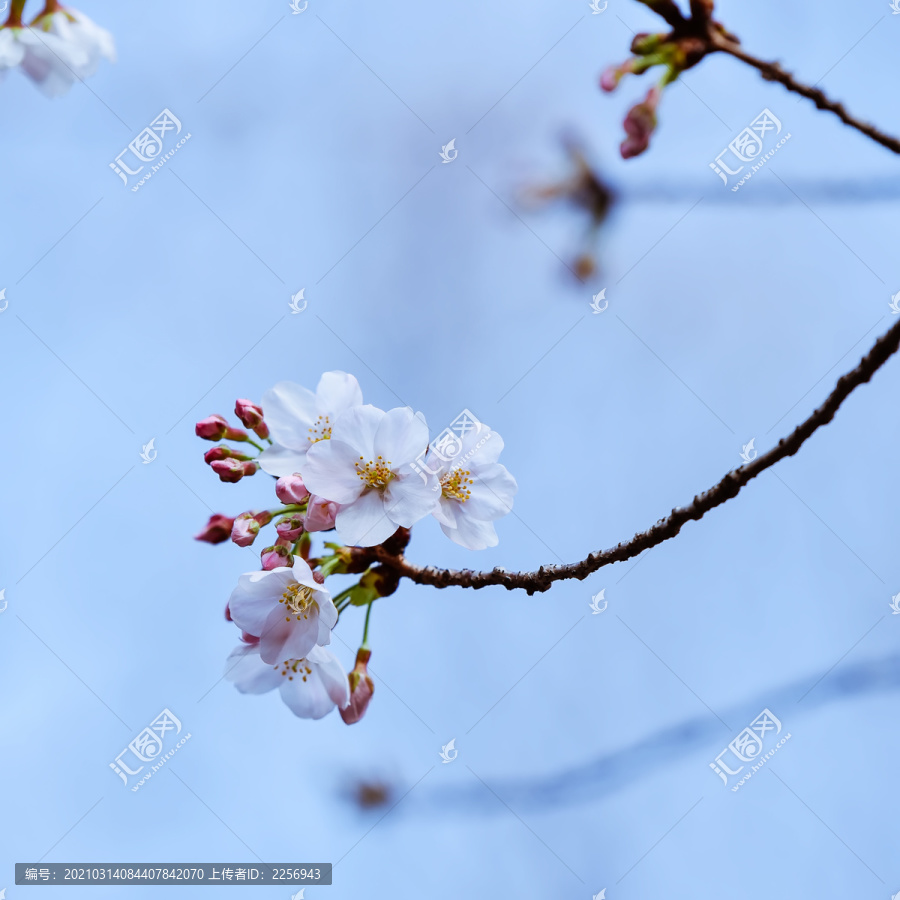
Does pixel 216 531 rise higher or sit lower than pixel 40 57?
lower

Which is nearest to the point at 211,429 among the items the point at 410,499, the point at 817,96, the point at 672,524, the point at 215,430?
the point at 215,430

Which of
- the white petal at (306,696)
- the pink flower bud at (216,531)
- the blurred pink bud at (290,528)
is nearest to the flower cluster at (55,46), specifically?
the pink flower bud at (216,531)

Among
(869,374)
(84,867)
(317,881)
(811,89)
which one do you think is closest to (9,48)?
(811,89)

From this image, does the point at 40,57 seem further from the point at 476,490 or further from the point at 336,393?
the point at 476,490

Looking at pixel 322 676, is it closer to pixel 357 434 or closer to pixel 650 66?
pixel 357 434

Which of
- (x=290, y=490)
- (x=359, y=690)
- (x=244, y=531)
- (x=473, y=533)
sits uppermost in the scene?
(x=473, y=533)

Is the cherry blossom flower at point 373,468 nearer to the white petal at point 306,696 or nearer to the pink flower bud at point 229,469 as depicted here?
the pink flower bud at point 229,469

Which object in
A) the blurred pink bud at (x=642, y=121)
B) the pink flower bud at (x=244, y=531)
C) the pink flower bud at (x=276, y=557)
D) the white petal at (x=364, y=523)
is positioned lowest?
the pink flower bud at (x=244, y=531)
